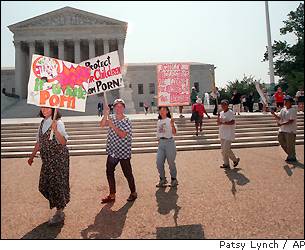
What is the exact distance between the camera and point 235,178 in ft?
19.4

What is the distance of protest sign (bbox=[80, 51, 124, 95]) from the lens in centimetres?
455

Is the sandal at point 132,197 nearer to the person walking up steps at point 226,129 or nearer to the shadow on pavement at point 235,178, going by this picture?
the shadow on pavement at point 235,178

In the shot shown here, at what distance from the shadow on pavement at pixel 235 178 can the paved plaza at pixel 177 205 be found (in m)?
0.02

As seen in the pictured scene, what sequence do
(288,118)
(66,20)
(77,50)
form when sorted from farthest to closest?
(77,50), (66,20), (288,118)

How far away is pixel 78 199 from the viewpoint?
4910 mm

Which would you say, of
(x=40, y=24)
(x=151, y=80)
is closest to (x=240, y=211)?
(x=40, y=24)

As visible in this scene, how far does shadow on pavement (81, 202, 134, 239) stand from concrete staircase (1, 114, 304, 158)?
→ 4.35 metres

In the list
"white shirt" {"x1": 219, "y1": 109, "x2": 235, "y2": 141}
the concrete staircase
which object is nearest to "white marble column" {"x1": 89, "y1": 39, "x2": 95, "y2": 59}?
the concrete staircase

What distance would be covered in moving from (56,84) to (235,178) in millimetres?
4154

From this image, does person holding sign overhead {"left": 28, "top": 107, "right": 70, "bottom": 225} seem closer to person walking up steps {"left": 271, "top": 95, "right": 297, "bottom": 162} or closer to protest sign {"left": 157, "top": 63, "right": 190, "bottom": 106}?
protest sign {"left": 157, "top": 63, "right": 190, "bottom": 106}

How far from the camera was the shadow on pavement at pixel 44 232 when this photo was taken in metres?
3.56

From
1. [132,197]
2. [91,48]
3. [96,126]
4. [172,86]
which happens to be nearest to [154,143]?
[96,126]

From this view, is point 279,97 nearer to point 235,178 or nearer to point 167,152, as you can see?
point 235,178
